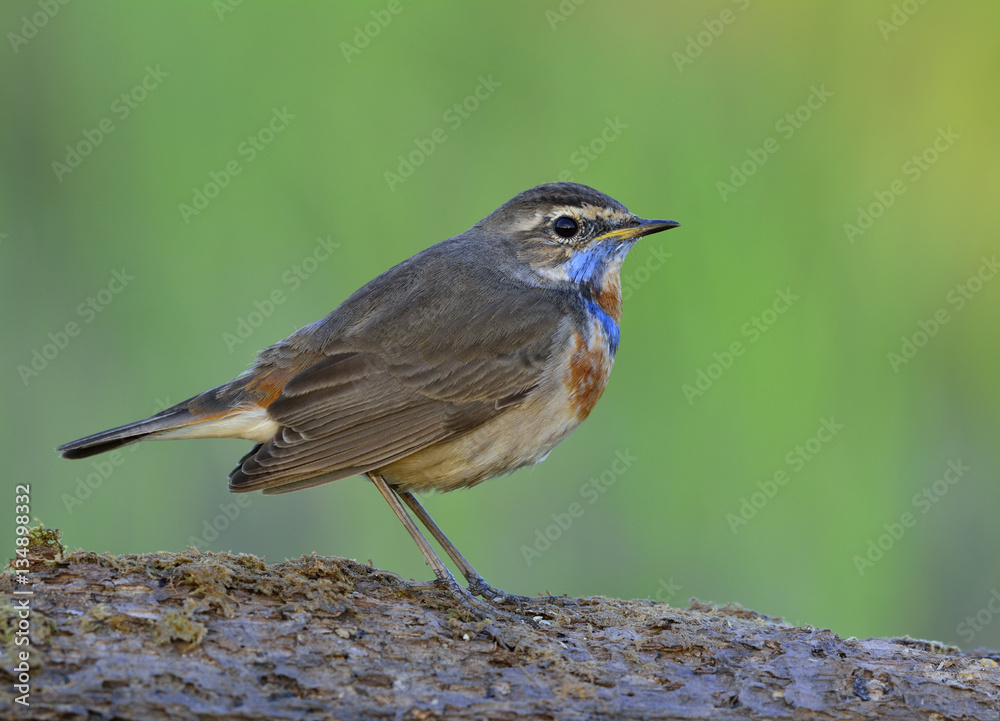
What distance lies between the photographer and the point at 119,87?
7922 mm

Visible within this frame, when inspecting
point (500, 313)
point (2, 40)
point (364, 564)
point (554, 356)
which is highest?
point (2, 40)

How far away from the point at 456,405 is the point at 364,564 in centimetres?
111

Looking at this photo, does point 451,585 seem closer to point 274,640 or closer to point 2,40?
point 274,640

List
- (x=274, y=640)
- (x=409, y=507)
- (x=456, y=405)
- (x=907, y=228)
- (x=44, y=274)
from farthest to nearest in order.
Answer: (x=907, y=228) < (x=44, y=274) < (x=409, y=507) < (x=456, y=405) < (x=274, y=640)

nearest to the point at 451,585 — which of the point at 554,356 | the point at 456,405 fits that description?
the point at 456,405

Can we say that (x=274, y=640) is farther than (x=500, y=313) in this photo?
No
